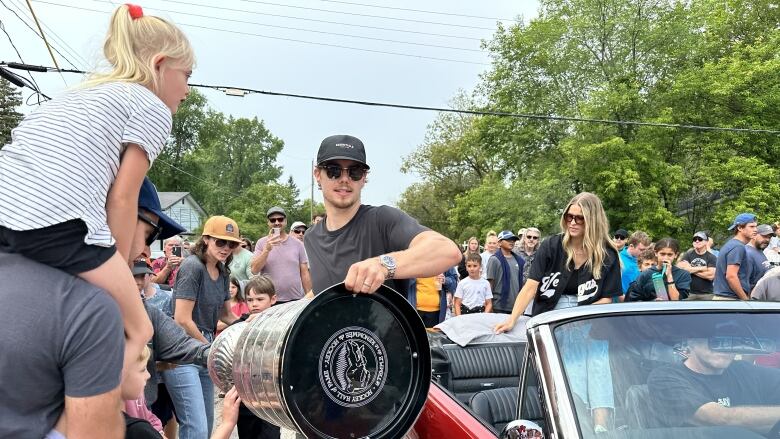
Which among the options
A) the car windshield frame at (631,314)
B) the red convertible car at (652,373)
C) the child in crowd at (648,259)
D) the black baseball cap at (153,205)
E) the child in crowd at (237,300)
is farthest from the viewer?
the child in crowd at (648,259)

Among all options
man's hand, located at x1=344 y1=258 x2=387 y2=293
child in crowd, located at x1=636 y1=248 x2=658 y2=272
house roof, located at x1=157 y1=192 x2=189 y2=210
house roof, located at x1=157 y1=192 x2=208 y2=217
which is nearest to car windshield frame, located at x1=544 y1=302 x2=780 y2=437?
man's hand, located at x1=344 y1=258 x2=387 y2=293

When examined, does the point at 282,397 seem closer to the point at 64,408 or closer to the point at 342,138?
the point at 64,408

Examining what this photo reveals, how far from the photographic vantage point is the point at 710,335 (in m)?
2.79

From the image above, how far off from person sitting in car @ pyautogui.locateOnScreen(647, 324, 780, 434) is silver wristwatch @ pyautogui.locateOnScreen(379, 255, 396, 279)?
3.39 ft

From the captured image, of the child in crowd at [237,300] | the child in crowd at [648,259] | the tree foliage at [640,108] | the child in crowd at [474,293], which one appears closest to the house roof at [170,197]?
the tree foliage at [640,108]

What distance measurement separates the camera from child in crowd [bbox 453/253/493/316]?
1028cm

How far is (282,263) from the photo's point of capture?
7.98 m

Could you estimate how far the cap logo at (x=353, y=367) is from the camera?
2.14m

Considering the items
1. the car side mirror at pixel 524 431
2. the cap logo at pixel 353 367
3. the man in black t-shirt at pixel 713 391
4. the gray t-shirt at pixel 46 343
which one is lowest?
the car side mirror at pixel 524 431

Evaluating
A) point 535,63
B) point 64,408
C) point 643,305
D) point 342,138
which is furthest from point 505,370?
point 535,63

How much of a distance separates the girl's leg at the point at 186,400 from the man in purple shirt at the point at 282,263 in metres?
3.17

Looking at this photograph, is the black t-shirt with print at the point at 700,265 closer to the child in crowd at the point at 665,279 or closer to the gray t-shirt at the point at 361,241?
the child in crowd at the point at 665,279

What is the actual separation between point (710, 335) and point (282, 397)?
1697 millimetres

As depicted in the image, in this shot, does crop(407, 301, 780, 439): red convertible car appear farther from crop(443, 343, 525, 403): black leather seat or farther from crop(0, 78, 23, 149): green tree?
crop(0, 78, 23, 149): green tree
